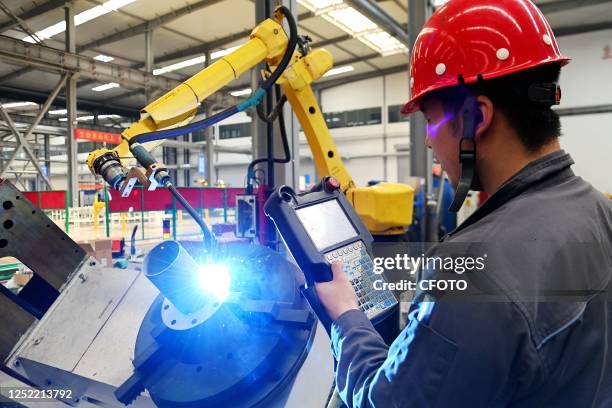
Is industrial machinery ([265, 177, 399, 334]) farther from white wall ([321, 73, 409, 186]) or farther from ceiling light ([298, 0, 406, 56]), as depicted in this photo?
white wall ([321, 73, 409, 186])

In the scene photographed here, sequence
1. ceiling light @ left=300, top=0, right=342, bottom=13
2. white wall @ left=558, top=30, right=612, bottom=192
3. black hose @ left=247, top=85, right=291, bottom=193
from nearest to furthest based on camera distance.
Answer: black hose @ left=247, top=85, right=291, bottom=193
ceiling light @ left=300, top=0, right=342, bottom=13
white wall @ left=558, top=30, right=612, bottom=192

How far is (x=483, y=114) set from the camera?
647 mm

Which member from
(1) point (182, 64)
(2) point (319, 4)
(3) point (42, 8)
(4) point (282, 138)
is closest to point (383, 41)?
(2) point (319, 4)

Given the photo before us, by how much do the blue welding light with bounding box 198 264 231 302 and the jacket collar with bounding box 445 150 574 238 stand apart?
0.64m

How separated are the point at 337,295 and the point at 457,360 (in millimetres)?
310

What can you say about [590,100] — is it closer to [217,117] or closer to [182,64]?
[182,64]

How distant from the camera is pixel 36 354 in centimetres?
110

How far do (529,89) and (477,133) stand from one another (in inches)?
4.3

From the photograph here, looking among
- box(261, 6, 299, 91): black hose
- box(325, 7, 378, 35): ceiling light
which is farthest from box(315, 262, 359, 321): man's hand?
box(325, 7, 378, 35): ceiling light

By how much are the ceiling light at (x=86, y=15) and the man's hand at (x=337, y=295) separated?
593 centimetres

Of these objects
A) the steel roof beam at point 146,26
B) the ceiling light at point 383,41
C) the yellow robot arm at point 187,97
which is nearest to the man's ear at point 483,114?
the yellow robot arm at point 187,97

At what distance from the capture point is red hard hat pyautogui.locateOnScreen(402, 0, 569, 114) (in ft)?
2.25

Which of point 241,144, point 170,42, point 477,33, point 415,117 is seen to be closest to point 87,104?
point 170,42

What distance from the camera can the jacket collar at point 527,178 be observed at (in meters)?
0.60
